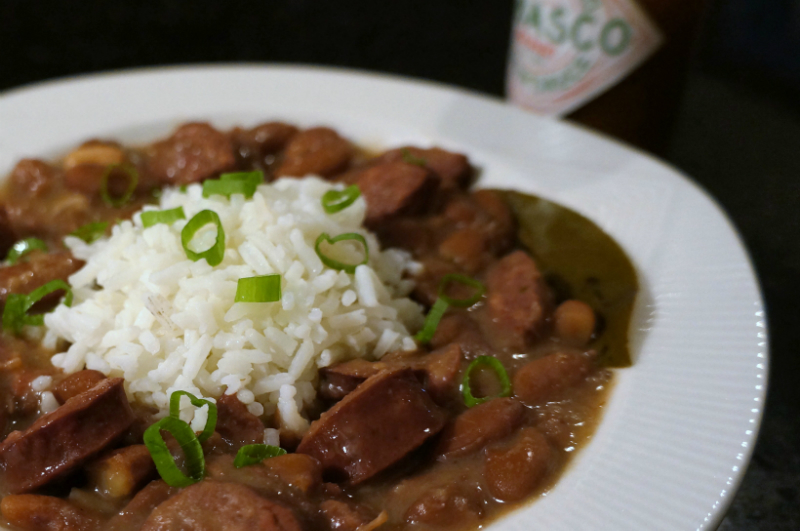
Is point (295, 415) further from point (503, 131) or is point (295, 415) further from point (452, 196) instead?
point (503, 131)

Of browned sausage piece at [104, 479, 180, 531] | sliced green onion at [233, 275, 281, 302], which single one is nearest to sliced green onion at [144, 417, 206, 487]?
browned sausage piece at [104, 479, 180, 531]

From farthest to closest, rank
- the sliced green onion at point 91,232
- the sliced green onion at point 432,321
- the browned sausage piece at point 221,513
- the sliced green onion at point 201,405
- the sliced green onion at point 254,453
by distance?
the sliced green onion at point 91,232 < the sliced green onion at point 432,321 < the sliced green onion at point 201,405 < the sliced green onion at point 254,453 < the browned sausage piece at point 221,513

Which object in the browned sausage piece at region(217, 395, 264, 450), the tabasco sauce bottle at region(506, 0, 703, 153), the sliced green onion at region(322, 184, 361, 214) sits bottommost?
the browned sausage piece at region(217, 395, 264, 450)

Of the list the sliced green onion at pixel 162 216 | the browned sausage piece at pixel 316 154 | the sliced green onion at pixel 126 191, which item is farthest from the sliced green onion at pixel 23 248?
the browned sausage piece at pixel 316 154

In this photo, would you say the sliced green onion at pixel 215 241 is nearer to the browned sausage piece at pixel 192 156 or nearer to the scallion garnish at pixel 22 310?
the scallion garnish at pixel 22 310

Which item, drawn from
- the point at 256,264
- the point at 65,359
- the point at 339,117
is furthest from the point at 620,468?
the point at 339,117

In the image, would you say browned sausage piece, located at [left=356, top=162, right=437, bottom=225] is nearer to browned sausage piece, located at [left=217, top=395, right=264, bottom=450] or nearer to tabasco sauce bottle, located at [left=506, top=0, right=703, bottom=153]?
tabasco sauce bottle, located at [left=506, top=0, right=703, bottom=153]
